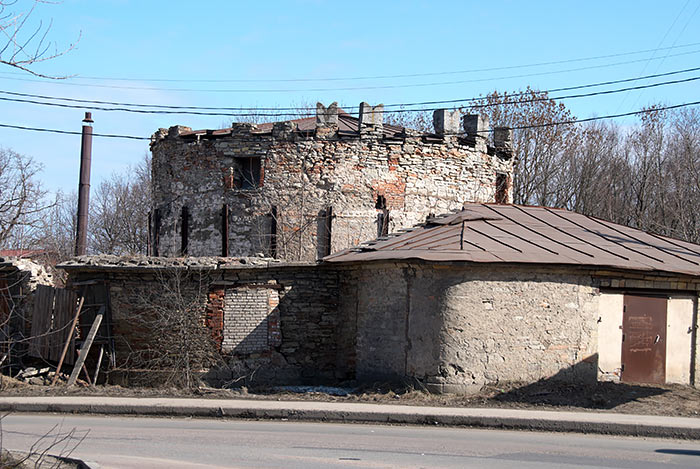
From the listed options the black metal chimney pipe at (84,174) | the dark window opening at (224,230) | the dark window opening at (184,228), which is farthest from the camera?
the black metal chimney pipe at (84,174)

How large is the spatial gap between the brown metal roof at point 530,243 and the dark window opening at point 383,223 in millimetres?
4181

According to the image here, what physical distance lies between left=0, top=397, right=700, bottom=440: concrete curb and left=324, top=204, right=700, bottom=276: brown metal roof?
117 inches

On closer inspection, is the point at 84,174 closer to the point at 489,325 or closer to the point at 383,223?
the point at 383,223

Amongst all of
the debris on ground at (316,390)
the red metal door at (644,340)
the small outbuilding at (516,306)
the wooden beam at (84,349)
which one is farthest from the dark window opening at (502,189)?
the wooden beam at (84,349)

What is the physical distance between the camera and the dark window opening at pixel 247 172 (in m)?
21.5

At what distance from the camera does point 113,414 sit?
1200 cm

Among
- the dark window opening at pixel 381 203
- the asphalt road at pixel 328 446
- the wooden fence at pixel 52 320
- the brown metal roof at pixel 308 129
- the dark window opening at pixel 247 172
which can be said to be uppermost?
the brown metal roof at pixel 308 129

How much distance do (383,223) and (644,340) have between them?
8.61 meters

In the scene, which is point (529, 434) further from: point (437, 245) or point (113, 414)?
point (113, 414)

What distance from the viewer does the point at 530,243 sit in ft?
46.7

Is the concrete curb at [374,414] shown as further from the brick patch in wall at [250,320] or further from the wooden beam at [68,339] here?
the brick patch in wall at [250,320]

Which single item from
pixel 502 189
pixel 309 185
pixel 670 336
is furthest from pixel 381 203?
pixel 670 336

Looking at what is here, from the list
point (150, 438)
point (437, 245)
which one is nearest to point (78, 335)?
point (150, 438)

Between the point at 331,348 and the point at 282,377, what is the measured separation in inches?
49.9
